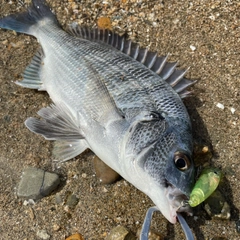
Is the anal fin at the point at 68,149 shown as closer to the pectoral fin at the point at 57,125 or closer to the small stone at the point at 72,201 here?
the pectoral fin at the point at 57,125

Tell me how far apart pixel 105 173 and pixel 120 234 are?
63 centimetres

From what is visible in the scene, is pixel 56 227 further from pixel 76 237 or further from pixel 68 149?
pixel 68 149

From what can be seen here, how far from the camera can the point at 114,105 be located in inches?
131

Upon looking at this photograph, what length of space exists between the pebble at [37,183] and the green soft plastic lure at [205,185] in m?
1.39

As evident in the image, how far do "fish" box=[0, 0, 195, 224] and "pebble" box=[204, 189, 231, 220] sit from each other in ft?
1.85

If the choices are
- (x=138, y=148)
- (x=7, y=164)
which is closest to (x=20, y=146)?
(x=7, y=164)

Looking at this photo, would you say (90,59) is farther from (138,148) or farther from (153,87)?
(138,148)

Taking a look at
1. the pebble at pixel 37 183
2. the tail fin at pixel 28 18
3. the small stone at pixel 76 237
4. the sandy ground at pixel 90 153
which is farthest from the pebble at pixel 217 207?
the tail fin at pixel 28 18

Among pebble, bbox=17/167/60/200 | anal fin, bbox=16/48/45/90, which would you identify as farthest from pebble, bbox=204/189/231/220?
anal fin, bbox=16/48/45/90

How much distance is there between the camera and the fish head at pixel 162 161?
9.01ft

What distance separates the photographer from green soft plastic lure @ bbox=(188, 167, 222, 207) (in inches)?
114

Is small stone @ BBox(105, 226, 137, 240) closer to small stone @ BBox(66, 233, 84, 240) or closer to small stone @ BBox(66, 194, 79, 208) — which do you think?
small stone @ BBox(66, 233, 84, 240)

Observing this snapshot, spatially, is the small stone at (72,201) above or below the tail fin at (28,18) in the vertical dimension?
below

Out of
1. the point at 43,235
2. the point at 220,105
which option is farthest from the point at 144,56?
the point at 43,235
